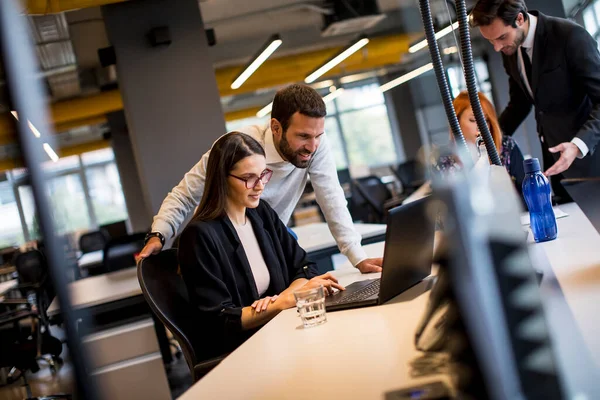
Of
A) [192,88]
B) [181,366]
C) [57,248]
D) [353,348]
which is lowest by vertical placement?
[181,366]

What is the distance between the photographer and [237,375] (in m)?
1.26

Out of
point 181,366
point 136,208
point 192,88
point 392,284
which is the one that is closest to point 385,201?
point 192,88

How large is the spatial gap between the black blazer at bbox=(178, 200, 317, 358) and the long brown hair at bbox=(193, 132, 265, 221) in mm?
47

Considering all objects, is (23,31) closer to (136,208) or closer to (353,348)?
(353,348)

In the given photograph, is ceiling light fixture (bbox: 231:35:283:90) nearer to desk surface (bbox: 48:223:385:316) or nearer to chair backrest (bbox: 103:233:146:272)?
chair backrest (bbox: 103:233:146:272)

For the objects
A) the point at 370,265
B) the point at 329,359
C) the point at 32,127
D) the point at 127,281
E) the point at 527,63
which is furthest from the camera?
the point at 127,281

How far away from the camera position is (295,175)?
2734 mm

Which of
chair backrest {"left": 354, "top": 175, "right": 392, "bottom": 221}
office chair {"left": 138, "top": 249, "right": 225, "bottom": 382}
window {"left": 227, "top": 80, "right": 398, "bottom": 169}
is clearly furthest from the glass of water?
window {"left": 227, "top": 80, "right": 398, "bottom": 169}

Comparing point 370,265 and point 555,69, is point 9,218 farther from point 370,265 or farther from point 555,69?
point 555,69

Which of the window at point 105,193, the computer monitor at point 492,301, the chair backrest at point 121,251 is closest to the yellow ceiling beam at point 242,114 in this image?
the window at point 105,193

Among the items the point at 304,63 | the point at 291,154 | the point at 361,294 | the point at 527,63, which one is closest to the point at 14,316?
the point at 291,154

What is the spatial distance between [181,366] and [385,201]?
3375 mm

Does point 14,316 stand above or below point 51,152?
below

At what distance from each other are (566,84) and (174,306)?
1717mm
